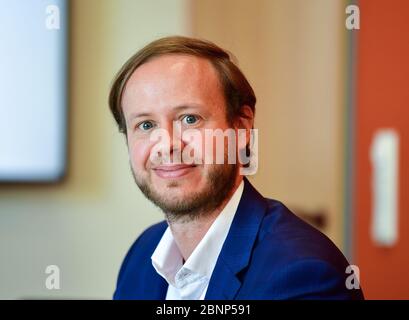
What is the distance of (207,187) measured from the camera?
0.77 meters

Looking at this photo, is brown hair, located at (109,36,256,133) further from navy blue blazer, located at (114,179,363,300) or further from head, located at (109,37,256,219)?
navy blue blazer, located at (114,179,363,300)

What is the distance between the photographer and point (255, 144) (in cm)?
81

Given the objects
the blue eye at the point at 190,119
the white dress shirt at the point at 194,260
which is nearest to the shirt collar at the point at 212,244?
the white dress shirt at the point at 194,260

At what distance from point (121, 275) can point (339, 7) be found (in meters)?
0.49

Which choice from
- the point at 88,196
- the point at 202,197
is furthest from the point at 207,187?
the point at 88,196

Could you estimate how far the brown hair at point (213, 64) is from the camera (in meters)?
0.77

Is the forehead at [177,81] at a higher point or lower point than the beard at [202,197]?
higher

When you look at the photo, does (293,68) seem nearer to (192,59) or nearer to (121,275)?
(192,59)

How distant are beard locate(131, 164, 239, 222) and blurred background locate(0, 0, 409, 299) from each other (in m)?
0.06

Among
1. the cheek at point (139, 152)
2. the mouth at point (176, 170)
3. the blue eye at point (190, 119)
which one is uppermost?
the blue eye at point (190, 119)

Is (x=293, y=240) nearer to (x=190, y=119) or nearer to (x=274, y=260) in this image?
(x=274, y=260)

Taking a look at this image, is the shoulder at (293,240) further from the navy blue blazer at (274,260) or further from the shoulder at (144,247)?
the shoulder at (144,247)

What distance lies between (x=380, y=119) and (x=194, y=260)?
500 millimetres
